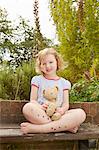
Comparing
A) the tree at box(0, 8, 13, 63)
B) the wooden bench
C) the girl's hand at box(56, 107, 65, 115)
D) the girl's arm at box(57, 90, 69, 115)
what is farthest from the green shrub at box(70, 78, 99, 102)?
the tree at box(0, 8, 13, 63)

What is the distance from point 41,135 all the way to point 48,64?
517 mm

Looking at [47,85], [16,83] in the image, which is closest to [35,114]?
[47,85]

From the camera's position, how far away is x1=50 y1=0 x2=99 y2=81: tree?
4.93 meters

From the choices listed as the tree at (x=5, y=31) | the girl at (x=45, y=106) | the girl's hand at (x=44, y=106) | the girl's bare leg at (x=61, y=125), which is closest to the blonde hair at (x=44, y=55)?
the girl at (x=45, y=106)

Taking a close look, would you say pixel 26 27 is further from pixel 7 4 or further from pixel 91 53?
pixel 91 53

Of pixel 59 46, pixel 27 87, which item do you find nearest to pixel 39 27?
pixel 59 46

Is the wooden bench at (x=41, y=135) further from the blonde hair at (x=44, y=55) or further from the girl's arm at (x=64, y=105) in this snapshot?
the blonde hair at (x=44, y=55)

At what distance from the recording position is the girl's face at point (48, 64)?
2.58 meters

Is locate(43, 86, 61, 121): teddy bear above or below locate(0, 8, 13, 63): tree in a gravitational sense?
below

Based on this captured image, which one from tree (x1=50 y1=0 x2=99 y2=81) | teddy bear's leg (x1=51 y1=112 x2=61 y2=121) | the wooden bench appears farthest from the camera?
tree (x1=50 y1=0 x2=99 y2=81)

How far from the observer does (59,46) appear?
5211 mm

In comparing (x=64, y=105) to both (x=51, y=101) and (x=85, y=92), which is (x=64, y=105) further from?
(x=85, y=92)

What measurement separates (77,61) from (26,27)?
219 centimetres

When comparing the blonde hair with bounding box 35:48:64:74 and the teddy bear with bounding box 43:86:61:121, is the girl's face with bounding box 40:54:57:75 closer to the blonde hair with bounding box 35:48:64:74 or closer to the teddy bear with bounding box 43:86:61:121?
the blonde hair with bounding box 35:48:64:74
